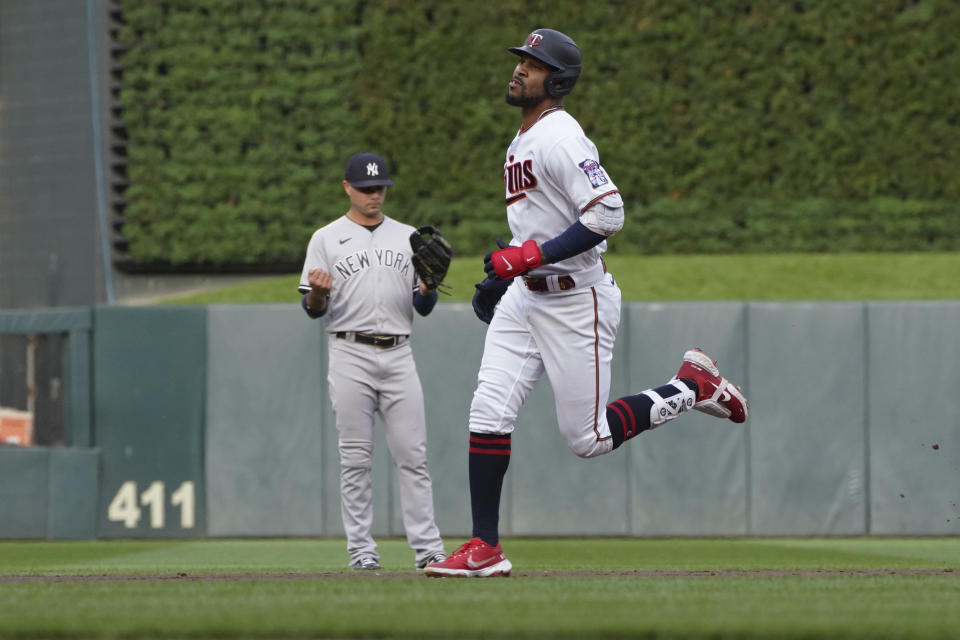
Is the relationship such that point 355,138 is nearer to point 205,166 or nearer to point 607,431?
point 205,166

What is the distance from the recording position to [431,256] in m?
6.22

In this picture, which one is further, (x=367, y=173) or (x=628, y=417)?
(x=367, y=173)

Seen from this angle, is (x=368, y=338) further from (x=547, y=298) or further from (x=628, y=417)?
(x=628, y=417)

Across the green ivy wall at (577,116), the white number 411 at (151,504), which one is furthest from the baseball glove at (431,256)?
the green ivy wall at (577,116)

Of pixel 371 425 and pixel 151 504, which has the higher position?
pixel 371 425

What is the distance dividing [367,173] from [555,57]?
160 cm

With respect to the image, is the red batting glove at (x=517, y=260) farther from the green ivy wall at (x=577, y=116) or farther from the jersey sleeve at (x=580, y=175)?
the green ivy wall at (x=577, y=116)

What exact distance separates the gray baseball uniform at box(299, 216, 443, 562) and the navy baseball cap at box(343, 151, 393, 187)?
0.24 meters

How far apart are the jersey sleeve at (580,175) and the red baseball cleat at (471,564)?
52.1 inches

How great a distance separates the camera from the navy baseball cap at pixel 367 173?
257 inches

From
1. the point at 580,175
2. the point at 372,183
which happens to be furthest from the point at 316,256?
the point at 580,175

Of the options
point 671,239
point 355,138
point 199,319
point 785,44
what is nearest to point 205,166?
point 355,138

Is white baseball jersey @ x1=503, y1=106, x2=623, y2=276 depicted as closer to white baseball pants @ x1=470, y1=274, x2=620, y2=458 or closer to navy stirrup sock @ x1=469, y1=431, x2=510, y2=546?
white baseball pants @ x1=470, y1=274, x2=620, y2=458

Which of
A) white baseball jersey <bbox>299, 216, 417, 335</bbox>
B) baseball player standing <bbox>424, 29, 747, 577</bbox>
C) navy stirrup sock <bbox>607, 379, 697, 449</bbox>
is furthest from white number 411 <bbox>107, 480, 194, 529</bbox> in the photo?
navy stirrup sock <bbox>607, 379, 697, 449</bbox>
